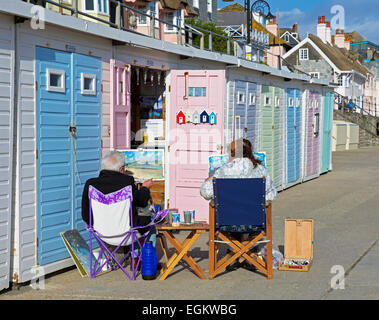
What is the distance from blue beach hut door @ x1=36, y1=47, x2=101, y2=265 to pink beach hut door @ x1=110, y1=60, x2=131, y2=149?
1.62 feet

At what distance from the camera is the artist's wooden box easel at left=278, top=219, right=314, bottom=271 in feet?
25.6

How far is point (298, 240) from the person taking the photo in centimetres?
783

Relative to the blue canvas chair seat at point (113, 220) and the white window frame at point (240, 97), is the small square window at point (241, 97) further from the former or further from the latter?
the blue canvas chair seat at point (113, 220)

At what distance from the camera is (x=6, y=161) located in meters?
6.64

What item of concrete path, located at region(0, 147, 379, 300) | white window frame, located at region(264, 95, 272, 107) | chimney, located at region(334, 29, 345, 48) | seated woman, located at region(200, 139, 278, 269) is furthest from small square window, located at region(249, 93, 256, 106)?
chimney, located at region(334, 29, 345, 48)

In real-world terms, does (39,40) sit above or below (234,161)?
above

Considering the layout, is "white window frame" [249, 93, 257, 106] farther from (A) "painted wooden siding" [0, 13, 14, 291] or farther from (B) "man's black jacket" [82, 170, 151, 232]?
(A) "painted wooden siding" [0, 13, 14, 291]

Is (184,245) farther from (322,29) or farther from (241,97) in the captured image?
(322,29)

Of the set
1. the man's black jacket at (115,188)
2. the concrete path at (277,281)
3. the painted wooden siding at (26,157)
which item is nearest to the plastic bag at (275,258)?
the concrete path at (277,281)

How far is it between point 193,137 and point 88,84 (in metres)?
2.68
